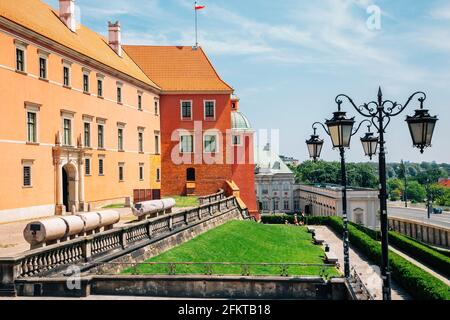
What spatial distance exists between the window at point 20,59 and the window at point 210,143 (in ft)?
78.1

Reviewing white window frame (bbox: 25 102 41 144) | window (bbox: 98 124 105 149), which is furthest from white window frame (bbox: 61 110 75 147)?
window (bbox: 98 124 105 149)

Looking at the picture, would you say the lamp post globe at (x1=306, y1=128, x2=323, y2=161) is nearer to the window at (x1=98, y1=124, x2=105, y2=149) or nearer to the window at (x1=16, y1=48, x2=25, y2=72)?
the window at (x1=16, y1=48, x2=25, y2=72)

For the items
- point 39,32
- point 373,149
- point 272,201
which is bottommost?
point 272,201

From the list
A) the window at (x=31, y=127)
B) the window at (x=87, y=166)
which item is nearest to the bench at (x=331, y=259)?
the window at (x=31, y=127)

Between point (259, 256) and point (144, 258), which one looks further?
point (259, 256)

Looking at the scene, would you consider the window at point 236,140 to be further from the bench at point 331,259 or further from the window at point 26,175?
the bench at point 331,259

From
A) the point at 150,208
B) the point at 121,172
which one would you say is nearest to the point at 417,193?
the point at 121,172

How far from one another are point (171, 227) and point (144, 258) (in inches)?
175

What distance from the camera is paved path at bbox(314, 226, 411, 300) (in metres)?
19.9

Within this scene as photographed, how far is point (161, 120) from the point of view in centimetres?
5031

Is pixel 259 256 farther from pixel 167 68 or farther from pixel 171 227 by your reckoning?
pixel 167 68

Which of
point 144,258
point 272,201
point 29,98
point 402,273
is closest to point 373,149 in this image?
point 144,258

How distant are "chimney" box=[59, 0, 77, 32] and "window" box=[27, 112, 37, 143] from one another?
10.3 meters
